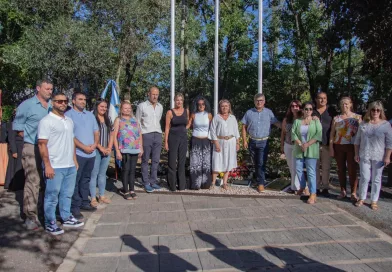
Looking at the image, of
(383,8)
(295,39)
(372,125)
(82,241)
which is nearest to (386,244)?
(372,125)

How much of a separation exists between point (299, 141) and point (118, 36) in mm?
11249

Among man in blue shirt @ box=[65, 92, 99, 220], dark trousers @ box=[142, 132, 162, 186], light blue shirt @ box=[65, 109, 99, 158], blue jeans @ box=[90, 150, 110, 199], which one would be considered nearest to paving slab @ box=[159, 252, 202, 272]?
man in blue shirt @ box=[65, 92, 99, 220]

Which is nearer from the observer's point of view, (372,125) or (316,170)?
(372,125)

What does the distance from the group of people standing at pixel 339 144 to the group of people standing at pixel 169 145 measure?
0.01m

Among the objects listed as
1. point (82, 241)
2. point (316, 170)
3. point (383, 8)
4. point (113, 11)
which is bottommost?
point (82, 241)

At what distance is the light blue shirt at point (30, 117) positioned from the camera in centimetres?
→ 480

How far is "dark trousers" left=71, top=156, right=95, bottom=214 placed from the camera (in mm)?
5213

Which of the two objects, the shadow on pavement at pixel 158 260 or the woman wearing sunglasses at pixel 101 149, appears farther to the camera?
the woman wearing sunglasses at pixel 101 149

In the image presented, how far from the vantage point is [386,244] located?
13.5 feet

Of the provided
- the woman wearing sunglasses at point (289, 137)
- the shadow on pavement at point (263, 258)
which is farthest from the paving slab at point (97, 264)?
the woman wearing sunglasses at point (289, 137)

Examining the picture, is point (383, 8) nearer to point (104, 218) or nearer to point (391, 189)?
point (391, 189)

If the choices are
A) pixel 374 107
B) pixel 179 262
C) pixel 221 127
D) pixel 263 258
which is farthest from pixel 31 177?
pixel 374 107

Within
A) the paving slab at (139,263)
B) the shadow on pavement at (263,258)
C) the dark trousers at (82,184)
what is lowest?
the paving slab at (139,263)

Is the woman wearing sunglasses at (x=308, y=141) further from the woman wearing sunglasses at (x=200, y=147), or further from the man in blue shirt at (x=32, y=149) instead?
the man in blue shirt at (x=32, y=149)
